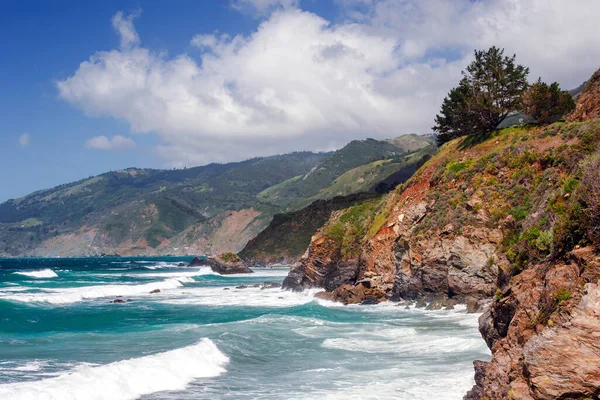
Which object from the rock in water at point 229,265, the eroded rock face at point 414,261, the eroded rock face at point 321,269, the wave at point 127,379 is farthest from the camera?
Result: the rock in water at point 229,265

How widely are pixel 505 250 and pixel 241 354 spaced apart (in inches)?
483

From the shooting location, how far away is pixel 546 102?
40094 millimetres

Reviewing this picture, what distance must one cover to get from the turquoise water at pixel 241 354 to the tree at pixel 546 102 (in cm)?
1885

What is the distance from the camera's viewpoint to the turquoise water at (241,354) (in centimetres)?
1692

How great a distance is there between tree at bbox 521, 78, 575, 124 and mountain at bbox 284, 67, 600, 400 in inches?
44.4

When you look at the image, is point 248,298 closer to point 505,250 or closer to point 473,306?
point 473,306

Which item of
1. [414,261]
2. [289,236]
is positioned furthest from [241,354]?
[289,236]

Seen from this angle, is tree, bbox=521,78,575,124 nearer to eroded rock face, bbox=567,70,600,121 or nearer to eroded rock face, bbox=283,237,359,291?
eroded rock face, bbox=567,70,600,121

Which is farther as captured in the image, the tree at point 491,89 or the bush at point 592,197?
the tree at point 491,89

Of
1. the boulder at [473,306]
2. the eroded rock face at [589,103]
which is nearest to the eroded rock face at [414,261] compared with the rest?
the boulder at [473,306]

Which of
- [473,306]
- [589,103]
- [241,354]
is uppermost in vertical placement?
[589,103]

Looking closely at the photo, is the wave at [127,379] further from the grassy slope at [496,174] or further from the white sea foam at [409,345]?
the grassy slope at [496,174]

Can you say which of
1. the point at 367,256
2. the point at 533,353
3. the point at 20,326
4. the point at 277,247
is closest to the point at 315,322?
the point at 367,256

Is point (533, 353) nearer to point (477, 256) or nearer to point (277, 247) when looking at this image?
point (477, 256)
